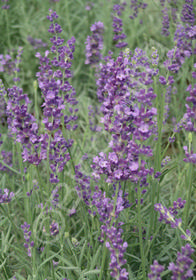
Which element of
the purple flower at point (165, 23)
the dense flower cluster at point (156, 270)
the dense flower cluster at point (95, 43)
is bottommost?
the dense flower cluster at point (156, 270)

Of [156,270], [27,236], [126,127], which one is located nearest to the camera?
[156,270]

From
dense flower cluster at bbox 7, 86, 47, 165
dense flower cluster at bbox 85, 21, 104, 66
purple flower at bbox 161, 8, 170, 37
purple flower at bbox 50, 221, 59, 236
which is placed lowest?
purple flower at bbox 50, 221, 59, 236

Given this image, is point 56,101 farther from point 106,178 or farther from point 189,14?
point 189,14

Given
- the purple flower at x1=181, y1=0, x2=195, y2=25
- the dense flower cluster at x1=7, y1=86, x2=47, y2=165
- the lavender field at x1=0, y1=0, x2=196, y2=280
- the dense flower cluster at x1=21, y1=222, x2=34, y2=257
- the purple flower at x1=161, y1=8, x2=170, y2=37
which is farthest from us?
the purple flower at x1=161, y1=8, x2=170, y2=37

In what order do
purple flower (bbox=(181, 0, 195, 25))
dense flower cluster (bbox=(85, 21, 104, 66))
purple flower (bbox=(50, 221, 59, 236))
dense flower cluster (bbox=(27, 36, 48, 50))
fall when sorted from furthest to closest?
dense flower cluster (bbox=(27, 36, 48, 50)) → dense flower cluster (bbox=(85, 21, 104, 66)) → purple flower (bbox=(181, 0, 195, 25)) → purple flower (bbox=(50, 221, 59, 236))

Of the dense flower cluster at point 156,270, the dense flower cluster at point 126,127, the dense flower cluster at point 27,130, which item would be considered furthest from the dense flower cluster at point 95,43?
the dense flower cluster at point 156,270

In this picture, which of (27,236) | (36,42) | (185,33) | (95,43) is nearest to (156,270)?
(27,236)

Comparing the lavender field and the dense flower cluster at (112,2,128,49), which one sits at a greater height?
the dense flower cluster at (112,2,128,49)

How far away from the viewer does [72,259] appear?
227 centimetres

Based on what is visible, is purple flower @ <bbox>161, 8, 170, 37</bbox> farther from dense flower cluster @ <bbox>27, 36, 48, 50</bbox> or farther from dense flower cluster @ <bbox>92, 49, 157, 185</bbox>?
dense flower cluster @ <bbox>27, 36, 48, 50</bbox>

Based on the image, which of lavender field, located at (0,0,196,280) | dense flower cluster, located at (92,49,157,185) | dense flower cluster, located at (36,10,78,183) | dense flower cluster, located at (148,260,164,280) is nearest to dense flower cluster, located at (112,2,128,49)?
lavender field, located at (0,0,196,280)

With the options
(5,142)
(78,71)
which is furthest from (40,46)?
(5,142)

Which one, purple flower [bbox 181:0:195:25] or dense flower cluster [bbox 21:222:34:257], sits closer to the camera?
dense flower cluster [bbox 21:222:34:257]

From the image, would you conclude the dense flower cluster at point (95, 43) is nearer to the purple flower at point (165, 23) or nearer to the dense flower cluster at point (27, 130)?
the purple flower at point (165, 23)
